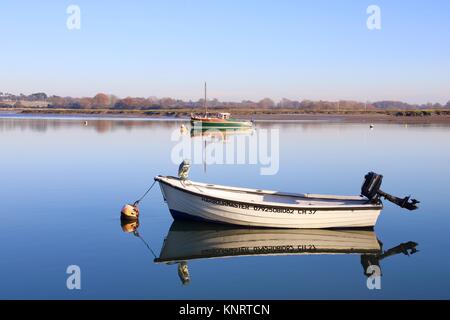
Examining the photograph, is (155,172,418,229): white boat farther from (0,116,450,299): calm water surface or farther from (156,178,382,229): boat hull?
(0,116,450,299): calm water surface

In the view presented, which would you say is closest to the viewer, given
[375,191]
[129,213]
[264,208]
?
[264,208]

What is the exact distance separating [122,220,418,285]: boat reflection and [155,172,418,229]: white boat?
232 mm

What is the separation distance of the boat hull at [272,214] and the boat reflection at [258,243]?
19cm

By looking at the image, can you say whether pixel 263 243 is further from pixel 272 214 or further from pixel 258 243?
pixel 272 214

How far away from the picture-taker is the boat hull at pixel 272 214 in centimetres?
1448

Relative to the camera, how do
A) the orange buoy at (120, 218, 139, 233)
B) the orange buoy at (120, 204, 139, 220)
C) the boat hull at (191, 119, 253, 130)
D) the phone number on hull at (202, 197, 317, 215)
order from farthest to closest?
the boat hull at (191, 119, 253, 130) → the orange buoy at (120, 204, 139, 220) → the orange buoy at (120, 218, 139, 233) → the phone number on hull at (202, 197, 317, 215)

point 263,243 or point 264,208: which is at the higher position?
point 264,208

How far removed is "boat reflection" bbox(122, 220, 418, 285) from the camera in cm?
1267

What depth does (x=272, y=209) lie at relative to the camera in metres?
14.5

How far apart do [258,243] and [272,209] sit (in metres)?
1.23

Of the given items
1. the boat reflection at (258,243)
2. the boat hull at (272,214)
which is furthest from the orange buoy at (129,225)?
the boat hull at (272,214)

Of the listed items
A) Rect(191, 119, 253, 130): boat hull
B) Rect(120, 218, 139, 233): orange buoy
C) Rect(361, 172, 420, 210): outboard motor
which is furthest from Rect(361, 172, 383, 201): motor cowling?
Rect(191, 119, 253, 130): boat hull

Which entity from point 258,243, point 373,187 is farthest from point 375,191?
point 258,243
